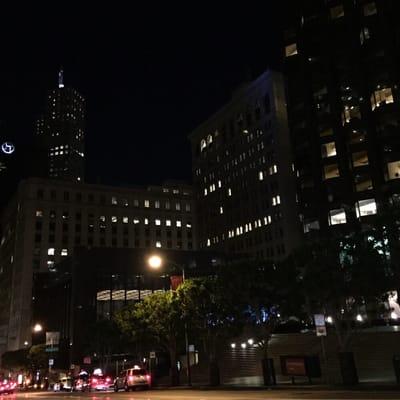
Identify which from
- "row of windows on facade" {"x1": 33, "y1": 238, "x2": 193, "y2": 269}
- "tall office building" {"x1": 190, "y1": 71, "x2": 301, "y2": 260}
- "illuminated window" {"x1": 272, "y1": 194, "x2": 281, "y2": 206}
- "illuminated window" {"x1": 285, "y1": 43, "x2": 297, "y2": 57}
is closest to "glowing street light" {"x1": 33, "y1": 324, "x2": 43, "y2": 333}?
"row of windows on facade" {"x1": 33, "y1": 238, "x2": 193, "y2": 269}

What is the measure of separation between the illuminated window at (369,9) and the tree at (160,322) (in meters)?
57.9

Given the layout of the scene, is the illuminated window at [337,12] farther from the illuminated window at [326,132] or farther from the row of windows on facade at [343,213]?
the row of windows on facade at [343,213]

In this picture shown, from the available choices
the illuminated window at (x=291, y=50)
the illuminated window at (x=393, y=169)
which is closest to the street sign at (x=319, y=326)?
the illuminated window at (x=393, y=169)

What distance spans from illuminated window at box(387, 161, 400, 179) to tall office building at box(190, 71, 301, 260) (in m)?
46.7

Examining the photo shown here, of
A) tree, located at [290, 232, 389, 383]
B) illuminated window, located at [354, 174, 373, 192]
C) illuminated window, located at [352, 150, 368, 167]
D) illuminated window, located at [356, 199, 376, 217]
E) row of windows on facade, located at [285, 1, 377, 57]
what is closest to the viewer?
tree, located at [290, 232, 389, 383]

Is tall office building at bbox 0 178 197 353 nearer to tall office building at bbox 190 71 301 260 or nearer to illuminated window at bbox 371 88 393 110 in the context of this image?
tall office building at bbox 190 71 301 260

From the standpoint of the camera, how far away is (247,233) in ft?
467

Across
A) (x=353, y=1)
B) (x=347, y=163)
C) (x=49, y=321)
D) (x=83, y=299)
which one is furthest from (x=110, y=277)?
(x=353, y=1)

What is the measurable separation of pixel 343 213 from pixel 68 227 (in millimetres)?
94987

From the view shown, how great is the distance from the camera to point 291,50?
92.9m

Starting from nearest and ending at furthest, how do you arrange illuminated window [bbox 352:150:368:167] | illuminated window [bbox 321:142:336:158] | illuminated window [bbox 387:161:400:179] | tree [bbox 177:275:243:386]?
tree [bbox 177:275:243:386] < illuminated window [bbox 387:161:400:179] < illuminated window [bbox 352:150:368:167] < illuminated window [bbox 321:142:336:158]

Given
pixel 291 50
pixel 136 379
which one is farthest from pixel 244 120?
pixel 136 379

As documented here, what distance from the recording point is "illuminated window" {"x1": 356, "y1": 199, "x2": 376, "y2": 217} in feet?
253

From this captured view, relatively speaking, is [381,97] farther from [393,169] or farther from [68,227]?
[68,227]
